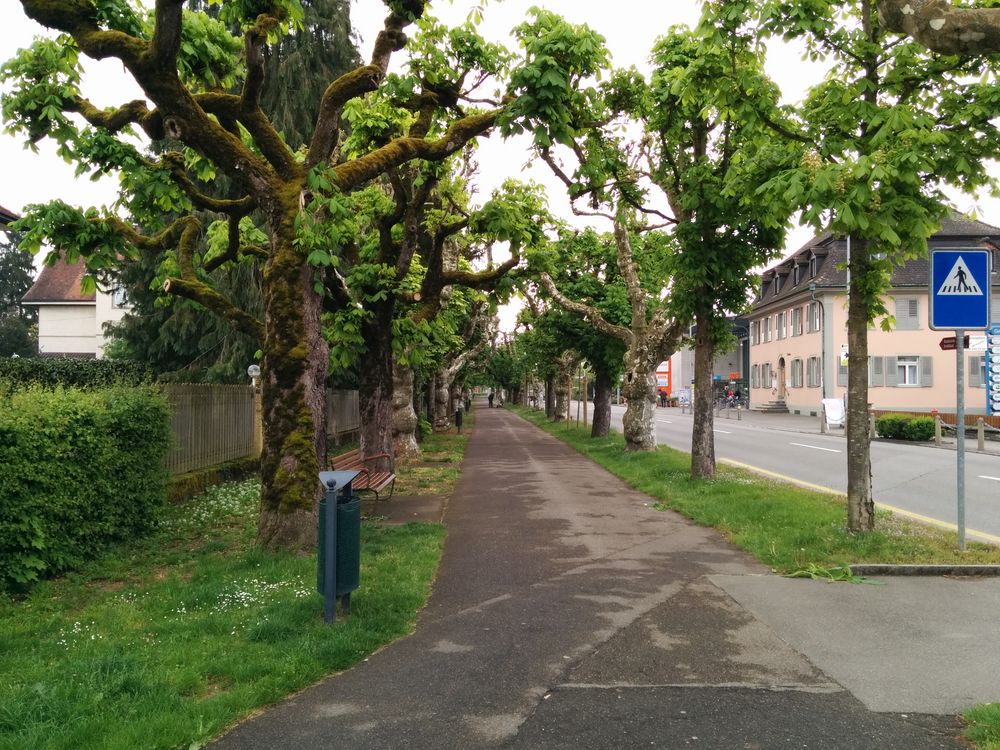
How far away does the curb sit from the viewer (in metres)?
7.34

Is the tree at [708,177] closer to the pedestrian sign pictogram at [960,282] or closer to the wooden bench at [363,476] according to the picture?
the pedestrian sign pictogram at [960,282]

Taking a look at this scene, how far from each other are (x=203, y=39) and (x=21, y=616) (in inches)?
261

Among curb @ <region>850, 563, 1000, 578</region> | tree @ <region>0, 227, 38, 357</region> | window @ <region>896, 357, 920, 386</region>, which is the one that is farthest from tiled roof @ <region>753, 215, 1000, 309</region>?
tree @ <region>0, 227, 38, 357</region>

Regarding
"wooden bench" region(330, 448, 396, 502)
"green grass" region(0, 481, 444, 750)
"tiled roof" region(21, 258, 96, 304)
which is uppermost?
"tiled roof" region(21, 258, 96, 304)

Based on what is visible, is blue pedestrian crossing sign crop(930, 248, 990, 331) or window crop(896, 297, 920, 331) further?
window crop(896, 297, 920, 331)

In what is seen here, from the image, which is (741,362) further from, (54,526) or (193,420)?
(54,526)

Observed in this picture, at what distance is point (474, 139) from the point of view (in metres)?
10.5

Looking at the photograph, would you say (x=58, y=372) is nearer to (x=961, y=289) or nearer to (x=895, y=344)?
(x=961, y=289)

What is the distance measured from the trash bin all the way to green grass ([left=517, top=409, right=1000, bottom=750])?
3988 mm

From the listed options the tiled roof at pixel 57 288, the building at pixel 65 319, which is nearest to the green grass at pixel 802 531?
the building at pixel 65 319

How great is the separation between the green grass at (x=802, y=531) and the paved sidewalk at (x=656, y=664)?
0.28m

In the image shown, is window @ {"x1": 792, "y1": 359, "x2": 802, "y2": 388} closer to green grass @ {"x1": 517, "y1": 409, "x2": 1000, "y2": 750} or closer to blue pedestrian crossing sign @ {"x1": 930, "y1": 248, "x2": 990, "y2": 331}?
green grass @ {"x1": 517, "y1": 409, "x2": 1000, "y2": 750}

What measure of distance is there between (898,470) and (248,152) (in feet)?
48.6

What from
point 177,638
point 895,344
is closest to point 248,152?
point 177,638
